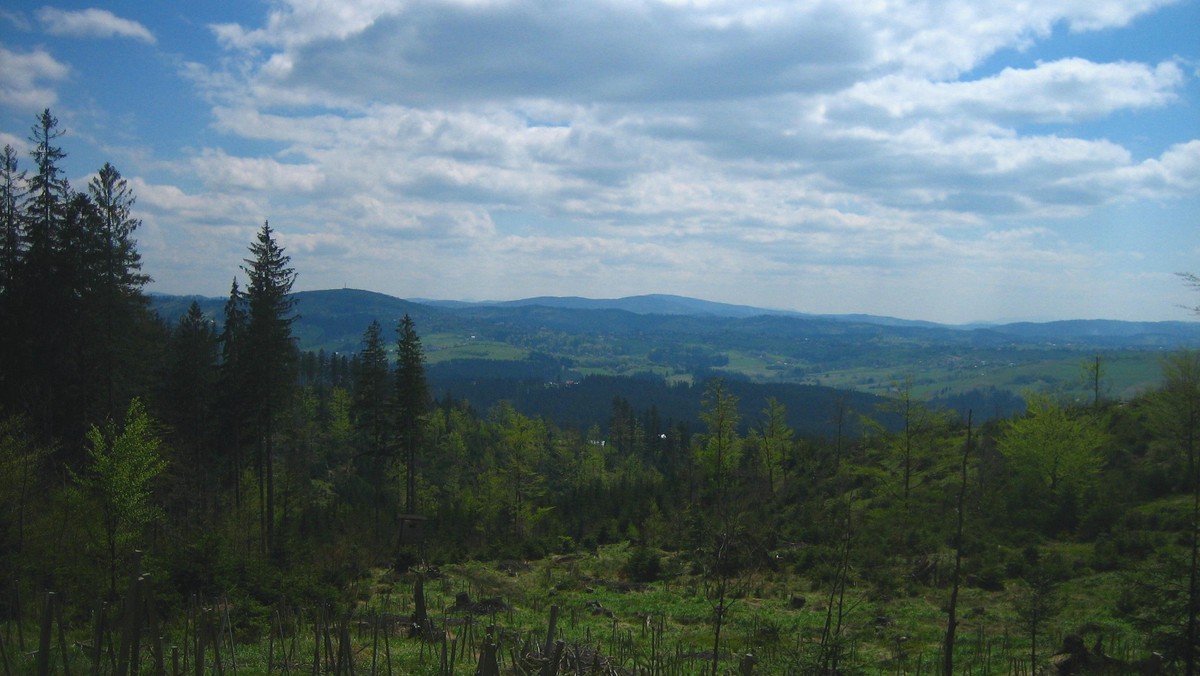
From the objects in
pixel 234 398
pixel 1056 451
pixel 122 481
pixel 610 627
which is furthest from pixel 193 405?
pixel 1056 451

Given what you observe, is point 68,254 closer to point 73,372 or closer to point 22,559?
point 73,372

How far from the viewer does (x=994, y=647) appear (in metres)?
15.4

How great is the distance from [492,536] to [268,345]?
2063cm

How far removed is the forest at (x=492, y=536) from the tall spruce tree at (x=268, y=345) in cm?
12

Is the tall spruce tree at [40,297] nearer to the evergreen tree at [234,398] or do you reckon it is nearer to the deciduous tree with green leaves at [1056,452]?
the evergreen tree at [234,398]

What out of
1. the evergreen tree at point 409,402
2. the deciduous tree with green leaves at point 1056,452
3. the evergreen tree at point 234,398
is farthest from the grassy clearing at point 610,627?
the evergreen tree at point 234,398

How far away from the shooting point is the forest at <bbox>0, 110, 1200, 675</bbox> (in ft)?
35.1

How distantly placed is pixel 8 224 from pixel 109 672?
26.8 meters

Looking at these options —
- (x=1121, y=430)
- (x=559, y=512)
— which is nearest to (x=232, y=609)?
(x=559, y=512)

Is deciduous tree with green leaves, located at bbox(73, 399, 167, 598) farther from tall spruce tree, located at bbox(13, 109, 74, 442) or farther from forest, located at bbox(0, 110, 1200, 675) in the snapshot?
tall spruce tree, located at bbox(13, 109, 74, 442)

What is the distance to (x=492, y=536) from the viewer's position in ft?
148

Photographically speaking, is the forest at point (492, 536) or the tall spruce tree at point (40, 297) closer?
the forest at point (492, 536)

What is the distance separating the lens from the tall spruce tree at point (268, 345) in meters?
30.5

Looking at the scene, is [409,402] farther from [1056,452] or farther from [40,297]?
[1056,452]
